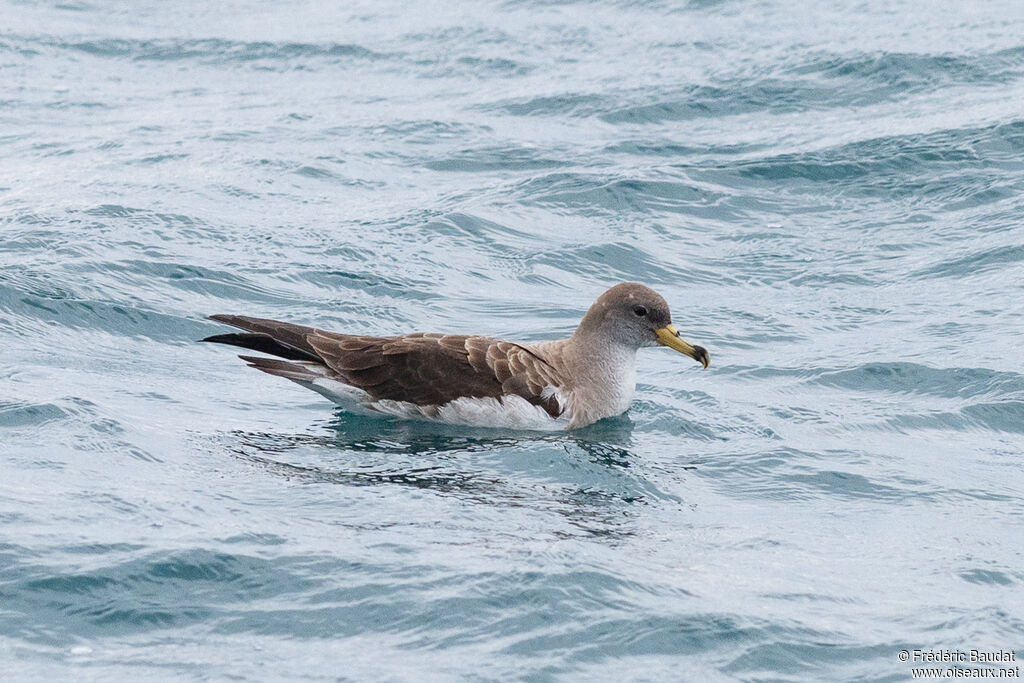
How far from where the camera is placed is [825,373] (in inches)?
462

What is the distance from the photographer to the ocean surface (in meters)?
7.02

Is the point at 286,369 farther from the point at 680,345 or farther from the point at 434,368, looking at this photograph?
the point at 680,345

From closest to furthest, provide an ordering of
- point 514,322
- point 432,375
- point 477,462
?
point 477,462 < point 432,375 < point 514,322

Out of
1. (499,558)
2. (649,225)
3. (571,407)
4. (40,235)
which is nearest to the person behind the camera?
(499,558)

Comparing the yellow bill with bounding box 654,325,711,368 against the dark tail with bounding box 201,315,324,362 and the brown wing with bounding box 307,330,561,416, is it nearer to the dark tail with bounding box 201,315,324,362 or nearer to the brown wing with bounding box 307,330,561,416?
the brown wing with bounding box 307,330,561,416

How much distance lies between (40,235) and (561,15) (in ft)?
37.7

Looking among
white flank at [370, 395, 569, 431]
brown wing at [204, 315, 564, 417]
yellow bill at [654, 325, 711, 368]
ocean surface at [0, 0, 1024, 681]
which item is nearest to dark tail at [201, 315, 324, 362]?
brown wing at [204, 315, 564, 417]

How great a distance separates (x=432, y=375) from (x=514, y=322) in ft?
8.77

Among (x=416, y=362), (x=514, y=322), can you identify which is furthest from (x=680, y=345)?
(x=514, y=322)

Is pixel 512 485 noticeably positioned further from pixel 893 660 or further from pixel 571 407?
pixel 893 660

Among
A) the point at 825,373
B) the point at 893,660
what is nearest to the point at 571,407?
the point at 825,373

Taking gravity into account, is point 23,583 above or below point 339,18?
below

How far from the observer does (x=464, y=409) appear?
404 inches

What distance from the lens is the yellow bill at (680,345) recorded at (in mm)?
10828
